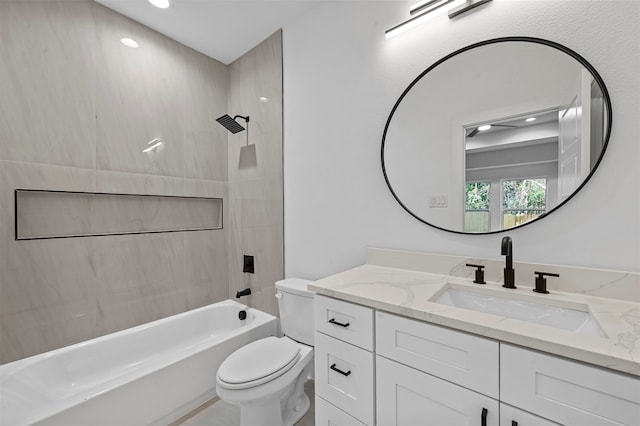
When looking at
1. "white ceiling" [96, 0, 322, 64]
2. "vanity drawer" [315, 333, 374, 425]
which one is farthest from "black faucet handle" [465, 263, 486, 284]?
"white ceiling" [96, 0, 322, 64]

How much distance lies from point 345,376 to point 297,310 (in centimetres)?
70

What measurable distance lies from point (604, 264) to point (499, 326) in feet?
2.11

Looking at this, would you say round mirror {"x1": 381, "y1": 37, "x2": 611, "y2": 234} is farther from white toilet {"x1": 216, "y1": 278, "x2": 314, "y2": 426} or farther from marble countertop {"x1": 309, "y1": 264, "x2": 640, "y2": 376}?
white toilet {"x1": 216, "y1": 278, "x2": 314, "y2": 426}

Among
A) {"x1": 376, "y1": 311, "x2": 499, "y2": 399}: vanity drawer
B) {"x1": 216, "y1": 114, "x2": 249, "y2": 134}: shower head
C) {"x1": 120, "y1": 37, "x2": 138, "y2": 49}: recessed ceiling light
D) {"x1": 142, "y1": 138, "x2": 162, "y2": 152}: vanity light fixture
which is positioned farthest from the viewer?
{"x1": 216, "y1": 114, "x2": 249, "y2": 134}: shower head

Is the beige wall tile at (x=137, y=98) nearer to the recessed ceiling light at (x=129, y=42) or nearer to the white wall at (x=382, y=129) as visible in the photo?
the recessed ceiling light at (x=129, y=42)

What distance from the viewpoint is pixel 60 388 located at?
1595mm

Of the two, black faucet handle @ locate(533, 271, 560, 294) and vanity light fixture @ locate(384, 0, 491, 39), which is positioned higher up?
vanity light fixture @ locate(384, 0, 491, 39)

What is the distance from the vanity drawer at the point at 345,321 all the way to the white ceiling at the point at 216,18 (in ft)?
6.55

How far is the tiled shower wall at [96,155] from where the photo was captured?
5.07ft

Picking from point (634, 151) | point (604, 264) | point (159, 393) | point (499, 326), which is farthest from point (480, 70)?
point (159, 393)

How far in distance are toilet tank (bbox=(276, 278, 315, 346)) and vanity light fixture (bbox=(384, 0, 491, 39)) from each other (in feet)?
5.25

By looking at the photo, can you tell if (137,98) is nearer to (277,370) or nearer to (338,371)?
(277,370)

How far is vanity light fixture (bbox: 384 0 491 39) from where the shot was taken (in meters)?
1.27

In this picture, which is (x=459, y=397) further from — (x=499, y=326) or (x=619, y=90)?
(x=619, y=90)
